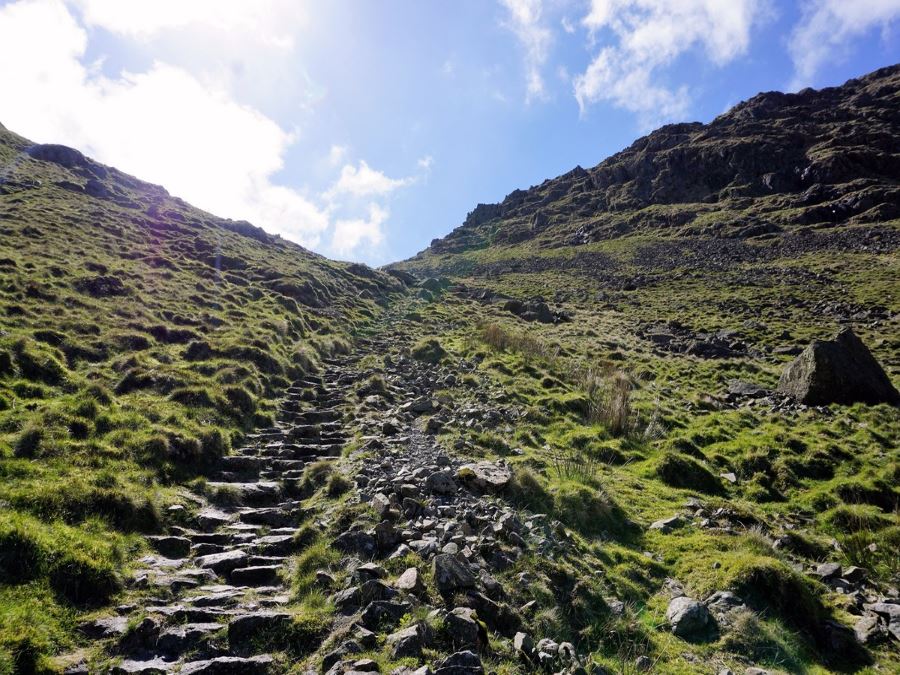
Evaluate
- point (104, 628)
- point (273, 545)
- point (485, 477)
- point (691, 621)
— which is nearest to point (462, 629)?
point (691, 621)

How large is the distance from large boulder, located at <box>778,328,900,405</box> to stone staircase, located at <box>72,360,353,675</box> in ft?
58.8

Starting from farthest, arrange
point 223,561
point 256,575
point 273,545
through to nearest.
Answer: point 273,545 → point 223,561 → point 256,575

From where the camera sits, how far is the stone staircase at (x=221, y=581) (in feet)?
18.8

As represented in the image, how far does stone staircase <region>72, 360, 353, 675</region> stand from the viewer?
572 cm

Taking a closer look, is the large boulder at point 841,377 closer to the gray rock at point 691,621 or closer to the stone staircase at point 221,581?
the gray rock at point 691,621

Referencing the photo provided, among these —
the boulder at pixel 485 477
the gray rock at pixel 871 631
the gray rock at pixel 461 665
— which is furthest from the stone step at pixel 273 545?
the gray rock at pixel 871 631

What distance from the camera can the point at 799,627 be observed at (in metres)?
6.85

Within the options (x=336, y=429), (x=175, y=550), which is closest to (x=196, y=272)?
(x=336, y=429)

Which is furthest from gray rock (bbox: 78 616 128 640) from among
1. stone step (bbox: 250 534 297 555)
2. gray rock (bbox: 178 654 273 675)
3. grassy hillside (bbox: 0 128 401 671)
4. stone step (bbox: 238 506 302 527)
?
stone step (bbox: 238 506 302 527)

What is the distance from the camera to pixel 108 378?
1424 cm

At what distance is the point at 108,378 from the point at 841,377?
2543 cm

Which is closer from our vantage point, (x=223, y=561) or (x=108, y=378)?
(x=223, y=561)

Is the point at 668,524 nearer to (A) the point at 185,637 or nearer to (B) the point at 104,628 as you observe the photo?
(A) the point at 185,637

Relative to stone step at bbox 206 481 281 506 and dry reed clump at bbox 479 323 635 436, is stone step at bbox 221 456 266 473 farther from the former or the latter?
dry reed clump at bbox 479 323 635 436
